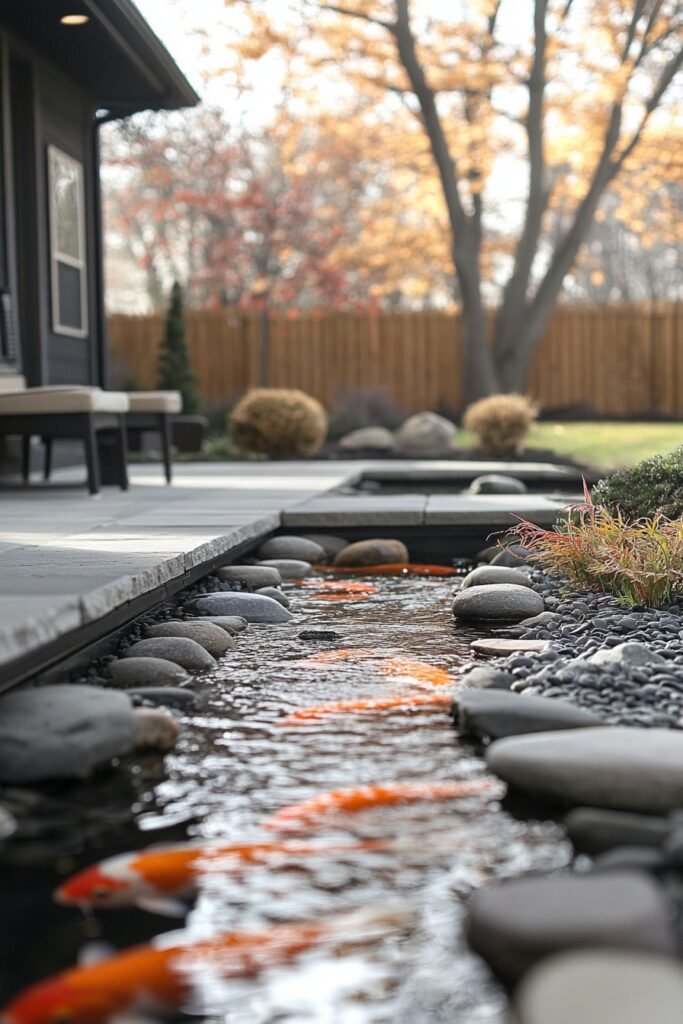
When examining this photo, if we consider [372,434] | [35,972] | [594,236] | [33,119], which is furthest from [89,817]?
[594,236]

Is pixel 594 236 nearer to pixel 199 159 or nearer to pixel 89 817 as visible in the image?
pixel 199 159

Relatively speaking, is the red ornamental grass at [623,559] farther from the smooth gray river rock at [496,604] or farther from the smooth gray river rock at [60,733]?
the smooth gray river rock at [60,733]

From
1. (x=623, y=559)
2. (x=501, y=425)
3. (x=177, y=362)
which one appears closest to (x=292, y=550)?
(x=623, y=559)

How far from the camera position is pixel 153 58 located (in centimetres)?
851

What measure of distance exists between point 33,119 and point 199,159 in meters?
15.6

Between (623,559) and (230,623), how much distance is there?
4.31ft

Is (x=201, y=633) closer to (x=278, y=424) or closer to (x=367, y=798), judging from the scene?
(x=367, y=798)

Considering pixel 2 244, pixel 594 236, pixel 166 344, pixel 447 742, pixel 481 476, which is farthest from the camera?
pixel 594 236

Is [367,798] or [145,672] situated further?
[145,672]

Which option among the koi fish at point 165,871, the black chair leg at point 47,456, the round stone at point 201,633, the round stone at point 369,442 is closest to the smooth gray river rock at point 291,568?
the round stone at point 201,633

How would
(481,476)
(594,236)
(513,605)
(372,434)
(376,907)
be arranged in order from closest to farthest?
(376,907) < (513,605) < (481,476) < (372,434) < (594,236)

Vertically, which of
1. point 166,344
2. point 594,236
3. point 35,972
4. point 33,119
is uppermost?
point 594,236

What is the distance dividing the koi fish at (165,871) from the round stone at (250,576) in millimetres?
2723

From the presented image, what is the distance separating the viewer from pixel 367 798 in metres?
2.27
